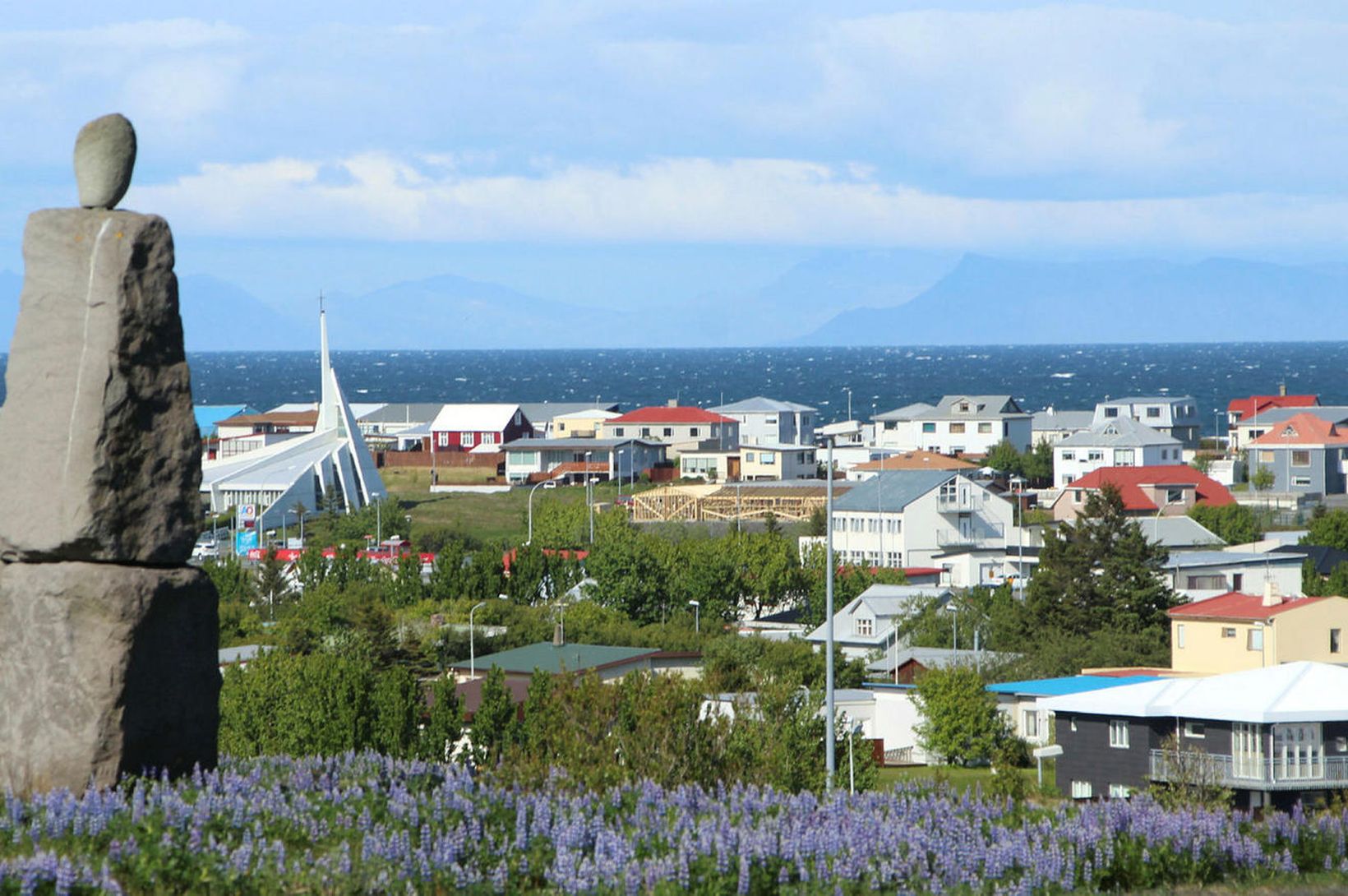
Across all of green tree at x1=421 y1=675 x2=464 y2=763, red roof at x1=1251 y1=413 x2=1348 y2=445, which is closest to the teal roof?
green tree at x1=421 y1=675 x2=464 y2=763

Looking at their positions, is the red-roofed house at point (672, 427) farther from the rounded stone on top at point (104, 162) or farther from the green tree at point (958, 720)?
the rounded stone on top at point (104, 162)

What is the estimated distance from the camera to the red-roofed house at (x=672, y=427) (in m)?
121

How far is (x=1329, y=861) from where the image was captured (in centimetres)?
1383

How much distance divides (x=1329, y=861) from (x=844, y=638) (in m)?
42.0

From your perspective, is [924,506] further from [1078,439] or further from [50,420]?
[50,420]

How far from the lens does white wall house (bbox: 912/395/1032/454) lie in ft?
405

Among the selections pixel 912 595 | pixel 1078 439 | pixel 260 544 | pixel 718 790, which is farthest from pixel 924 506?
pixel 718 790

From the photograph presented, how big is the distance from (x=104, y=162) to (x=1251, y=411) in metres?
124

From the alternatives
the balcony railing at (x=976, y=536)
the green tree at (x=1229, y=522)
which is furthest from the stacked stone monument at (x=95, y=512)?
the green tree at (x=1229, y=522)

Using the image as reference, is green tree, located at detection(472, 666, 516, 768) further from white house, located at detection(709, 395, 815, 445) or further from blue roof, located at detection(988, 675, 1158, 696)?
white house, located at detection(709, 395, 815, 445)

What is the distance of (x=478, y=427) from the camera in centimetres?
12456

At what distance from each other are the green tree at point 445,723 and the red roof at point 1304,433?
246 feet

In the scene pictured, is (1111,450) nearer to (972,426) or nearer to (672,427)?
(972,426)

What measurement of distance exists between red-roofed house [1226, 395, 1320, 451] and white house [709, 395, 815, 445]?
26.7 m
